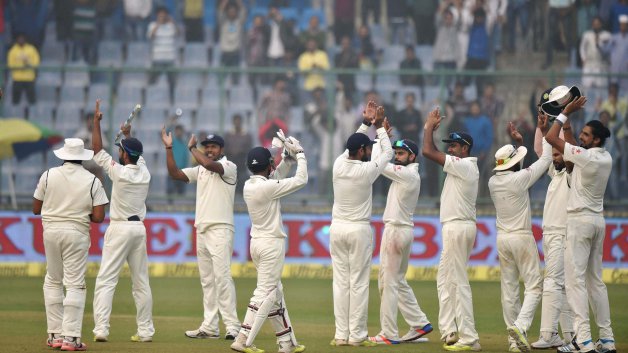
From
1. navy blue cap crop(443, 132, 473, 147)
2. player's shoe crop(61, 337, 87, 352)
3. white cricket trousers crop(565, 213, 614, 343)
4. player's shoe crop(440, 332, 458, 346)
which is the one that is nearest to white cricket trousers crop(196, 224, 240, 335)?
player's shoe crop(61, 337, 87, 352)

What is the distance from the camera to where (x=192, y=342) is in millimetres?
12891

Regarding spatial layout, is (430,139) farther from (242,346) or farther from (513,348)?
(242,346)

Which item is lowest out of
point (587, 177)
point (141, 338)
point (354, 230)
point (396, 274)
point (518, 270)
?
point (141, 338)

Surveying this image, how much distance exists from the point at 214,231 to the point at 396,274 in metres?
2.23

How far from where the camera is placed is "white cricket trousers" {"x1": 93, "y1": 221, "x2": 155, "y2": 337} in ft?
42.2

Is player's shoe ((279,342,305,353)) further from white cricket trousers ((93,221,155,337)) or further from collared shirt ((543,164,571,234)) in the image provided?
collared shirt ((543,164,571,234))

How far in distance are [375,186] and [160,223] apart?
4449 mm

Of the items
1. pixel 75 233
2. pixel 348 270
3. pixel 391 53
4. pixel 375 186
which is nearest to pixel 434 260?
pixel 375 186

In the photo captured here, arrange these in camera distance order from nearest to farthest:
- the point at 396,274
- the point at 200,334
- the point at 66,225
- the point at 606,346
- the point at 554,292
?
the point at 606,346 < the point at 66,225 < the point at 554,292 < the point at 396,274 < the point at 200,334

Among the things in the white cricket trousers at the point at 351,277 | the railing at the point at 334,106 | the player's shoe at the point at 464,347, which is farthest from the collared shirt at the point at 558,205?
the railing at the point at 334,106

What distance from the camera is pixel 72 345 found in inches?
470

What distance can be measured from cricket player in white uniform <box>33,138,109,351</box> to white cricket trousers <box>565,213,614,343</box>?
5062 millimetres

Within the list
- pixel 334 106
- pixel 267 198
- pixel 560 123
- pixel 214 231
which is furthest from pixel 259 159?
pixel 334 106

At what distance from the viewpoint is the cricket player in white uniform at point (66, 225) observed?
482 inches
